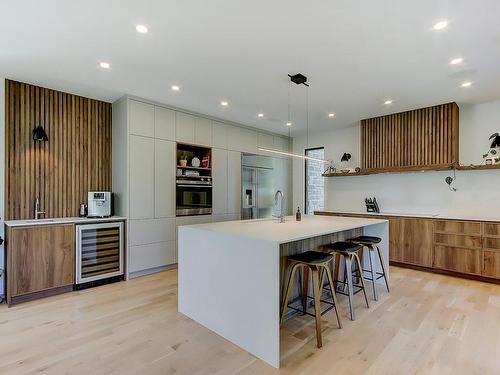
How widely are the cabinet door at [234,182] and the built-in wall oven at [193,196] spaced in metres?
0.46

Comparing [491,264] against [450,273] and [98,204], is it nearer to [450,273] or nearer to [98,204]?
[450,273]

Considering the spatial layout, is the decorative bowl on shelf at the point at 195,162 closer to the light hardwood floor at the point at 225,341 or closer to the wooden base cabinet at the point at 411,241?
the light hardwood floor at the point at 225,341

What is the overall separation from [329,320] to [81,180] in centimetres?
393

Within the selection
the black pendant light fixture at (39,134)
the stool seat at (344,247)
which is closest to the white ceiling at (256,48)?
the black pendant light fixture at (39,134)

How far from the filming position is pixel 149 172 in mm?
4305

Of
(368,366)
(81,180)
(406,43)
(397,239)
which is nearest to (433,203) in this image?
(397,239)

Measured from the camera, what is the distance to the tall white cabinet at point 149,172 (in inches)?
162

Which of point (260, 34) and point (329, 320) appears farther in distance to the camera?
point (329, 320)

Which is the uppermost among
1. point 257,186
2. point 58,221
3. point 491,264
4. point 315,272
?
point 257,186

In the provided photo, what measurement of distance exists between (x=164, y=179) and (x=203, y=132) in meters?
1.16

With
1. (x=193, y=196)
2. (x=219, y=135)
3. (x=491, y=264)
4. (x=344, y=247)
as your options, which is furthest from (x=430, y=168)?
(x=193, y=196)

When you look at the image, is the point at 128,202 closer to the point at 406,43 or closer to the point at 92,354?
the point at 92,354

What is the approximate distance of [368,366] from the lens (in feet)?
6.64

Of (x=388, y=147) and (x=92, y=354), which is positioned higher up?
(x=388, y=147)
